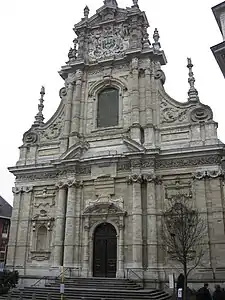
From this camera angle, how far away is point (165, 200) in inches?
785

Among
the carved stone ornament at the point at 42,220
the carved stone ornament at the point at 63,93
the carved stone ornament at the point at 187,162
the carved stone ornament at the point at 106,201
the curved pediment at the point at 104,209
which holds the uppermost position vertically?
the carved stone ornament at the point at 63,93

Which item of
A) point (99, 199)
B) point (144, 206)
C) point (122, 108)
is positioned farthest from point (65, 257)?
point (122, 108)

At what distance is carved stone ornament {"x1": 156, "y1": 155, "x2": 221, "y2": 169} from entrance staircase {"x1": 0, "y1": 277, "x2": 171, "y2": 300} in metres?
7.00

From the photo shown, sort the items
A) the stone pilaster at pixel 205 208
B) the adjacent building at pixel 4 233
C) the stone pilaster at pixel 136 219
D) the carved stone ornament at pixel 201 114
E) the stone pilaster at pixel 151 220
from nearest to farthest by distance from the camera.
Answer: the stone pilaster at pixel 205 208, the stone pilaster at pixel 151 220, the stone pilaster at pixel 136 219, the carved stone ornament at pixel 201 114, the adjacent building at pixel 4 233

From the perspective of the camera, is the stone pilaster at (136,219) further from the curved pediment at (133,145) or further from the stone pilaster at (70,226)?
the stone pilaster at (70,226)

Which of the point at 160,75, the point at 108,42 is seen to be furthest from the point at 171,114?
the point at 108,42

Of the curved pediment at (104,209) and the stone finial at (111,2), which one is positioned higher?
the stone finial at (111,2)

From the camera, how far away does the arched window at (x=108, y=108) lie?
23516 mm

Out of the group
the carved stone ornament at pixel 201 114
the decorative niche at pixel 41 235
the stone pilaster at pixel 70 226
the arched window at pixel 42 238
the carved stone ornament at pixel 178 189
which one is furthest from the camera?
the arched window at pixel 42 238

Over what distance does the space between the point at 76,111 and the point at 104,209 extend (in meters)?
7.53

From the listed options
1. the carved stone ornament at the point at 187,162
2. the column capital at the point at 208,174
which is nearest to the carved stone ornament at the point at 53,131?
the carved stone ornament at the point at 187,162

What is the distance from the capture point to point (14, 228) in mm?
22453

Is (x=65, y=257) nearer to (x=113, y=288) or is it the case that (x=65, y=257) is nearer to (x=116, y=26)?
(x=113, y=288)

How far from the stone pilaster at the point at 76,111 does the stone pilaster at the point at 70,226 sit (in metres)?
3.29
